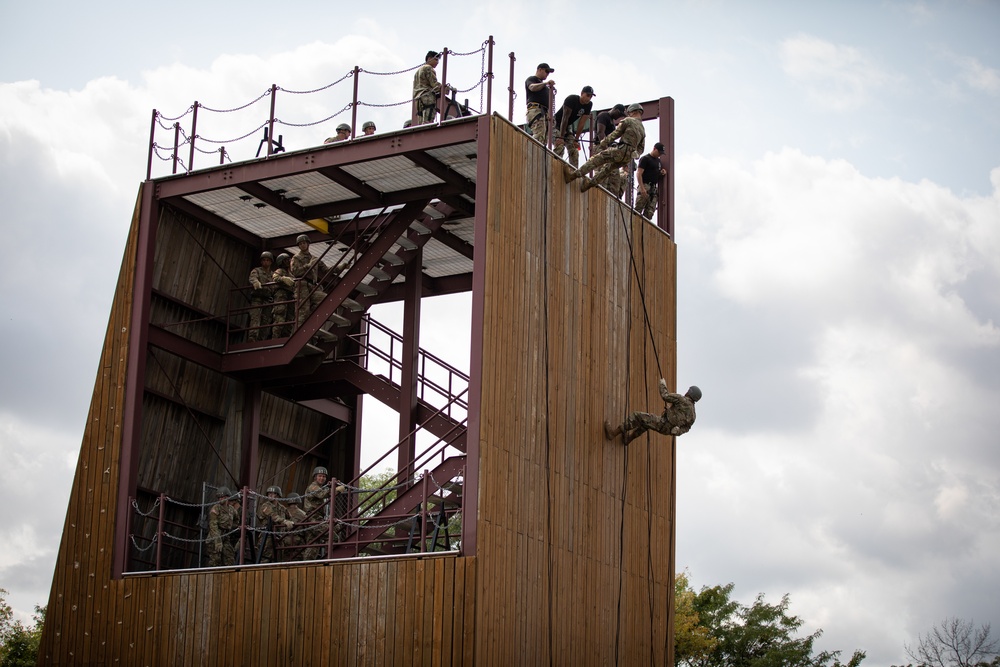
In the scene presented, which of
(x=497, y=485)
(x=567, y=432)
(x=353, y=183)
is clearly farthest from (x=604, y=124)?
(x=497, y=485)

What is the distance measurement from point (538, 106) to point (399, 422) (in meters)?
6.01

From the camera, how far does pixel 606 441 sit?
1021 inches

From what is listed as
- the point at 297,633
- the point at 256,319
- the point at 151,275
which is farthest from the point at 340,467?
the point at 297,633

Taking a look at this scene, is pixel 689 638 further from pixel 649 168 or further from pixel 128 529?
pixel 128 529

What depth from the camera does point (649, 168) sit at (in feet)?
96.4

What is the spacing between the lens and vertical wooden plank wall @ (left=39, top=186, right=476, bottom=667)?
71.9ft

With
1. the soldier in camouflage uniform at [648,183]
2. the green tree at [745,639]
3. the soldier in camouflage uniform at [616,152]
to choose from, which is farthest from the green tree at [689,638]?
the soldier in camouflage uniform at [616,152]

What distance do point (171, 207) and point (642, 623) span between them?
11.1 metres

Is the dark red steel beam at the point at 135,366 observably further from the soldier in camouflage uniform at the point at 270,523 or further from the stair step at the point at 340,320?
the stair step at the point at 340,320

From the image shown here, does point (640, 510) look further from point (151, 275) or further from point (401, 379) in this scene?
point (151, 275)

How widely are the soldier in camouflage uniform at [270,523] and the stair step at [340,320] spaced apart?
3543 millimetres

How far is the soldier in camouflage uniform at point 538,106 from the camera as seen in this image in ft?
84.9

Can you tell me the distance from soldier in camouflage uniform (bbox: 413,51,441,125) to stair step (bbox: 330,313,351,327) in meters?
4.37

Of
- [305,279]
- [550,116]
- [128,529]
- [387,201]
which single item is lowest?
[128,529]
